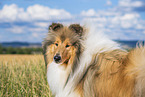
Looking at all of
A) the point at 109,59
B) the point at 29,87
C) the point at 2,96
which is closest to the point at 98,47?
the point at 109,59

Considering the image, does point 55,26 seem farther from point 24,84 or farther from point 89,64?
point 24,84

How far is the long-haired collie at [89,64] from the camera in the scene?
136 inches

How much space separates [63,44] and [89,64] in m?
0.80

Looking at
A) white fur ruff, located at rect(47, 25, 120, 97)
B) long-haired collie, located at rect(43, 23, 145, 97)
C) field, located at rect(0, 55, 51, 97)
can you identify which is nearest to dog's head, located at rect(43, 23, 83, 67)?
long-haired collie, located at rect(43, 23, 145, 97)

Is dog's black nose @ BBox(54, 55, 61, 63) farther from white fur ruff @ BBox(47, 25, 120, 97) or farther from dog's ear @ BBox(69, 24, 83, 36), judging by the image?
dog's ear @ BBox(69, 24, 83, 36)

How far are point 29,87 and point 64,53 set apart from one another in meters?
2.48

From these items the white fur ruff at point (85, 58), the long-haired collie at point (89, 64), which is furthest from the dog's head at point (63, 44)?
the white fur ruff at point (85, 58)

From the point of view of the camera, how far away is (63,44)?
4.02 meters

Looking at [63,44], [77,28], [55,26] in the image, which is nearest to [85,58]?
[63,44]

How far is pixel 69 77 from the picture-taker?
13.3 ft

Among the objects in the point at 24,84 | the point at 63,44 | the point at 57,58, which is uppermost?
the point at 63,44

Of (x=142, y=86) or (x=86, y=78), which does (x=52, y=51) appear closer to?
(x=86, y=78)

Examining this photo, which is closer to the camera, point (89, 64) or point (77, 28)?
point (89, 64)

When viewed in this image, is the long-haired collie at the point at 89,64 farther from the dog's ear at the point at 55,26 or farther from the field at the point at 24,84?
the field at the point at 24,84
